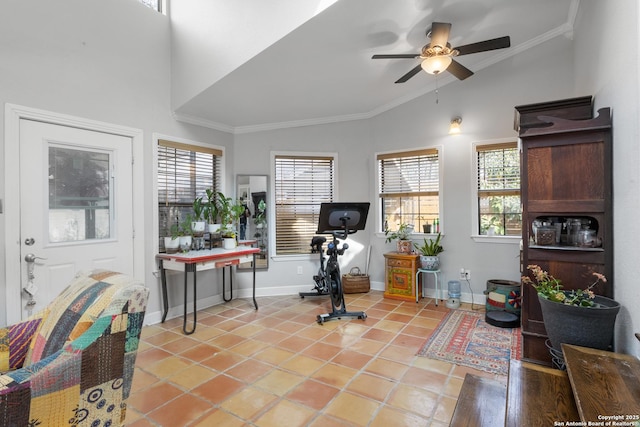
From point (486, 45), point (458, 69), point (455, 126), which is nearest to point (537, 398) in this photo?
point (486, 45)

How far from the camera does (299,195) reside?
4.84m

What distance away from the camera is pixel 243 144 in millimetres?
4617

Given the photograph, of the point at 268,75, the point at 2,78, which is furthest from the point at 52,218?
the point at 268,75

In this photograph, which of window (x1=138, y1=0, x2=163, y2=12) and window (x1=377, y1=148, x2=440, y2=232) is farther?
window (x1=377, y1=148, x2=440, y2=232)

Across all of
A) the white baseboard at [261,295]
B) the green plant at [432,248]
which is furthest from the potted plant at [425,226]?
the white baseboard at [261,295]

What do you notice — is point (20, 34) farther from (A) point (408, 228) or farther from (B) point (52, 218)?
(A) point (408, 228)

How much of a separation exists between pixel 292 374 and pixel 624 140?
8.49 ft

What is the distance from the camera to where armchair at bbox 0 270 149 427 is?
1.06 m

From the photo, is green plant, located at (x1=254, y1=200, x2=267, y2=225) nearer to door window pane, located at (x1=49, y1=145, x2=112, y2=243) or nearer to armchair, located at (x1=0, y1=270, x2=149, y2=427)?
door window pane, located at (x1=49, y1=145, x2=112, y2=243)

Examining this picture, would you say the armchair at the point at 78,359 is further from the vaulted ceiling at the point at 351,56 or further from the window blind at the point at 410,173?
the window blind at the point at 410,173

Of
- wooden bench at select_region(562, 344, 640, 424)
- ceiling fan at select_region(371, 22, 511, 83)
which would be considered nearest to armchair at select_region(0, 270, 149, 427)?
wooden bench at select_region(562, 344, 640, 424)

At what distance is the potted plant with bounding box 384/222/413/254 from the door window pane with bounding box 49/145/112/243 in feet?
11.3

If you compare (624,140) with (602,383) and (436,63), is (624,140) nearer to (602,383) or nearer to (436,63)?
(602,383)

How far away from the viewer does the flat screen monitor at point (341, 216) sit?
351 cm
